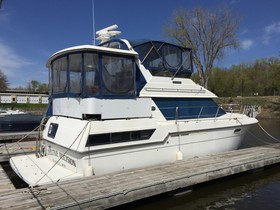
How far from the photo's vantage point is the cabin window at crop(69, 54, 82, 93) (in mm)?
7844

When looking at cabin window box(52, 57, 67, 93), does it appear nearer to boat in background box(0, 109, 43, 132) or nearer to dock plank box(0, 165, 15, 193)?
dock plank box(0, 165, 15, 193)

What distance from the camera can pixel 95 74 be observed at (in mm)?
7664

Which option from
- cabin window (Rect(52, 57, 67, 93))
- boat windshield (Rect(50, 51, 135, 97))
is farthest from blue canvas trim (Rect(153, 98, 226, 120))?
cabin window (Rect(52, 57, 67, 93))

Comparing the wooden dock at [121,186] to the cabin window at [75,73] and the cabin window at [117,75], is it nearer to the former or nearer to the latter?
the cabin window at [117,75]

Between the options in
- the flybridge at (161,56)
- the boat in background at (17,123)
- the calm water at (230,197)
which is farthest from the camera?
the boat in background at (17,123)

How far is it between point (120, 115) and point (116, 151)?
1.03 metres

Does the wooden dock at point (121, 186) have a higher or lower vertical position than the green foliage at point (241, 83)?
lower

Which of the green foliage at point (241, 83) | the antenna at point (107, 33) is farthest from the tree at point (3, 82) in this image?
the antenna at point (107, 33)

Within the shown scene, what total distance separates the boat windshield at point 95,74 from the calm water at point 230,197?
3.09 metres

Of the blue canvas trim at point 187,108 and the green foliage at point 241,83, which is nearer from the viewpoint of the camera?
the blue canvas trim at point 187,108

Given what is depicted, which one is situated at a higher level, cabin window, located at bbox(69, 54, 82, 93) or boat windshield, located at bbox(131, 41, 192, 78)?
boat windshield, located at bbox(131, 41, 192, 78)

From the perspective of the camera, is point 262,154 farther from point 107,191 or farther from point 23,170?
point 23,170

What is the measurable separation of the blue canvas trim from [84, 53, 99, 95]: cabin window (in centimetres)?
213

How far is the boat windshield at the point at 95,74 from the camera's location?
7.64 metres
